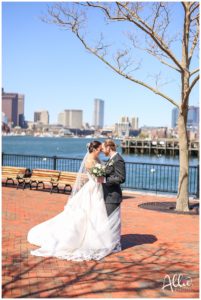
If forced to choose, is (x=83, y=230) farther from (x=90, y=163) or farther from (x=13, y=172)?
(x=13, y=172)

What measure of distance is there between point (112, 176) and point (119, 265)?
5.38ft

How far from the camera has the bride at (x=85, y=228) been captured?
8.05 m

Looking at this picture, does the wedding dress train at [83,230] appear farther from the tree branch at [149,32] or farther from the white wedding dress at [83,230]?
the tree branch at [149,32]

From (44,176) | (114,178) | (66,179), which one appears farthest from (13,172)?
(114,178)

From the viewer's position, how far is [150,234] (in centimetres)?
1009

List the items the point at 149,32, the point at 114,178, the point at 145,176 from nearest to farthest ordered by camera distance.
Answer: the point at 114,178 → the point at 149,32 → the point at 145,176

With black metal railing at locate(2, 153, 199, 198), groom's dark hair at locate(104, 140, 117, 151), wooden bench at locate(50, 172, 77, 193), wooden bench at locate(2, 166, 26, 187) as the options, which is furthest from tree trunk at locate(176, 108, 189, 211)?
wooden bench at locate(2, 166, 26, 187)

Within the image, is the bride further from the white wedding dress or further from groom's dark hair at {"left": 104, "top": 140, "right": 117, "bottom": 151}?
groom's dark hair at {"left": 104, "top": 140, "right": 117, "bottom": 151}

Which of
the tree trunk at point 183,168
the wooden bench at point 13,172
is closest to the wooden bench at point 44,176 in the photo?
the wooden bench at point 13,172

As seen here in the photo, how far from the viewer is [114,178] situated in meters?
8.27

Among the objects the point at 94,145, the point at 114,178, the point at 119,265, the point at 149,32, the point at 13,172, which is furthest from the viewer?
the point at 13,172

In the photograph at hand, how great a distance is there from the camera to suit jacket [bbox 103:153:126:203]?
8.25 metres

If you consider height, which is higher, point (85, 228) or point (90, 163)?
point (90, 163)

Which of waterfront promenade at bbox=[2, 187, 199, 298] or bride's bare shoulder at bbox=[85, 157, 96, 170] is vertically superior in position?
bride's bare shoulder at bbox=[85, 157, 96, 170]
